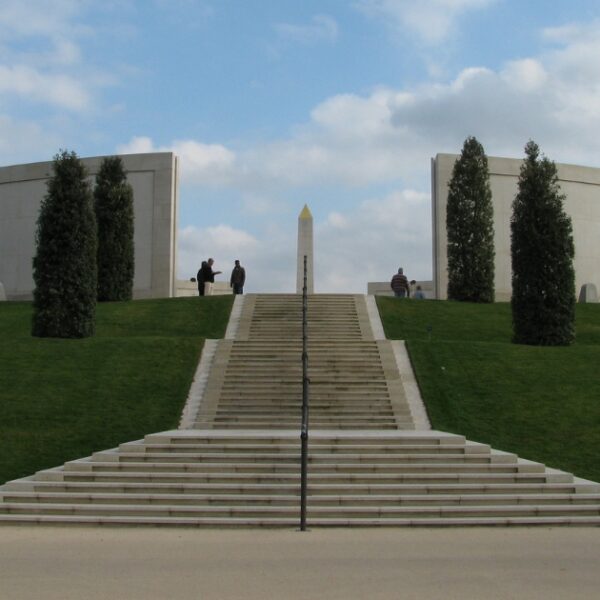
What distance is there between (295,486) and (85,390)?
671cm

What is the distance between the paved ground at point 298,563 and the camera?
7.21 m

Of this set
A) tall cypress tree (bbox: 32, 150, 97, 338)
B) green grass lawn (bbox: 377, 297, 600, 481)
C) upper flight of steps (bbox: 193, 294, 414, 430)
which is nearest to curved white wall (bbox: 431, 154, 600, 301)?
green grass lawn (bbox: 377, 297, 600, 481)

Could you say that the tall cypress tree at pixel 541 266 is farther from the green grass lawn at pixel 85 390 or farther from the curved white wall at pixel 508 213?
the curved white wall at pixel 508 213

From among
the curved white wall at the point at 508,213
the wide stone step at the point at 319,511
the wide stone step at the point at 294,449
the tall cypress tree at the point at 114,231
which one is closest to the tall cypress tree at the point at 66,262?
the tall cypress tree at the point at 114,231

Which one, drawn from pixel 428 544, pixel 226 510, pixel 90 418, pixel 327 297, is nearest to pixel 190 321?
pixel 327 297

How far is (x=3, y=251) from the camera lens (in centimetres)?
3631

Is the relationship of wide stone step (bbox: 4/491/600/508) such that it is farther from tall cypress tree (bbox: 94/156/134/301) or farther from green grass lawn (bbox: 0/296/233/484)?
tall cypress tree (bbox: 94/156/134/301)

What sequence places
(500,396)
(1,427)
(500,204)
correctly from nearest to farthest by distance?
1. (1,427)
2. (500,396)
3. (500,204)

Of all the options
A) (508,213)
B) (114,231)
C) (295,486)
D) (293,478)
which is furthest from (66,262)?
(508,213)

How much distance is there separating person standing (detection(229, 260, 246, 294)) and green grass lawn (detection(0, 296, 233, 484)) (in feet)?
20.2

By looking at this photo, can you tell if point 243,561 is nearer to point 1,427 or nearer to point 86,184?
→ point 1,427

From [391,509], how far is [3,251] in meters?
28.2

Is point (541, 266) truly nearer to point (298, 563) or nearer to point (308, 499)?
point (308, 499)

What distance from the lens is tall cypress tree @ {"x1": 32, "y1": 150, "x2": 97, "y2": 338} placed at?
22.1 m
